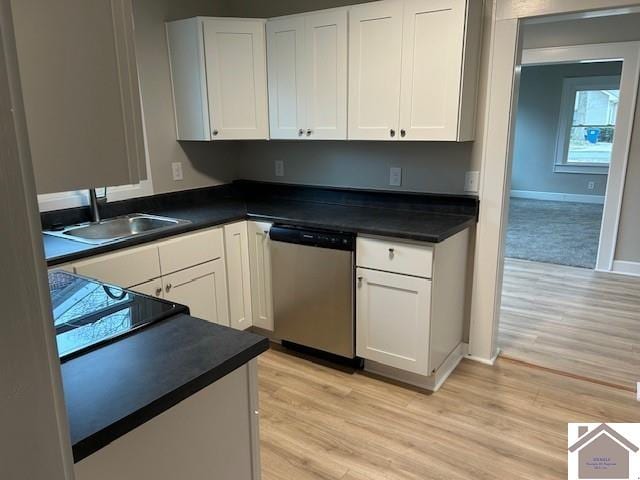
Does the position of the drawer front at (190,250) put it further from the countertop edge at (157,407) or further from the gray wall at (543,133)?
the gray wall at (543,133)

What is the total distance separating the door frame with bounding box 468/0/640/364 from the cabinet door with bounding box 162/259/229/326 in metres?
1.51

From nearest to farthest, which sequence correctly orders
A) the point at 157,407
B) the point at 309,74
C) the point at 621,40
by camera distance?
the point at 157,407, the point at 309,74, the point at 621,40

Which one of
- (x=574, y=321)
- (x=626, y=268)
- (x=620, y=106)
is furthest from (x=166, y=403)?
(x=626, y=268)

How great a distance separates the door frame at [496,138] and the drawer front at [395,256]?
55 centimetres

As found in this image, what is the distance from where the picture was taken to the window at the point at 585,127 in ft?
26.1

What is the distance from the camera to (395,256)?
2.49 metres

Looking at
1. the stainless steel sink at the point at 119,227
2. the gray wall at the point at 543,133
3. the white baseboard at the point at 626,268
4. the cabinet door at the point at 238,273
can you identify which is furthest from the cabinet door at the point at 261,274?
the gray wall at the point at 543,133

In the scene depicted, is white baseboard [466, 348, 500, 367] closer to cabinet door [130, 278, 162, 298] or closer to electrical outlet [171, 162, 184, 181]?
cabinet door [130, 278, 162, 298]

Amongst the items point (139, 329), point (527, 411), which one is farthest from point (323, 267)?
point (139, 329)

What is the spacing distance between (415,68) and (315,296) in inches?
53.4

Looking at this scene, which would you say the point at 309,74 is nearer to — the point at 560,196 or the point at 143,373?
the point at 143,373

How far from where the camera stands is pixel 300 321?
2.89 meters

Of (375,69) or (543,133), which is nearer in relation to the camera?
(375,69)

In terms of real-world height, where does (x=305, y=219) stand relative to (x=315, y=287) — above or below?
above
